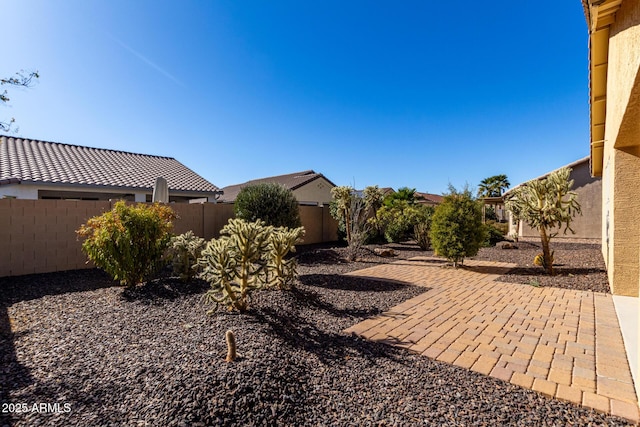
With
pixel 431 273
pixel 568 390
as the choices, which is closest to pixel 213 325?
pixel 568 390

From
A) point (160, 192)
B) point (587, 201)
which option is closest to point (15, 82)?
point (160, 192)

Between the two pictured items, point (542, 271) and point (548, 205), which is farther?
point (542, 271)

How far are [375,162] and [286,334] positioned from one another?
19437mm

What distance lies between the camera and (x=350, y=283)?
7031 mm

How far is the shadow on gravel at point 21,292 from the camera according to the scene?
2.85 meters

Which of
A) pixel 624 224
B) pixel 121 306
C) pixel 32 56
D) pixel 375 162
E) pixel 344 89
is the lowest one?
pixel 121 306

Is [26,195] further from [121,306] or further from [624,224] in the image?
[624,224]

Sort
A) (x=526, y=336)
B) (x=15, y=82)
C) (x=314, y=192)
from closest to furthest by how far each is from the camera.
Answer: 1. (x=526, y=336)
2. (x=15, y=82)
3. (x=314, y=192)

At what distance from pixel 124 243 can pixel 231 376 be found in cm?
471

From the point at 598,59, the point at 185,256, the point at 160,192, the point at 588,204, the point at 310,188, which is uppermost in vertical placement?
the point at 310,188

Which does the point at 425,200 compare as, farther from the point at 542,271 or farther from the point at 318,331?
the point at 318,331

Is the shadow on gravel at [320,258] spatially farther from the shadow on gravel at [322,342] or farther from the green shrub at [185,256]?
the shadow on gravel at [322,342]

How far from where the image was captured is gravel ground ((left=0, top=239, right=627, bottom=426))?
242cm

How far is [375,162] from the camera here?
72.3ft
